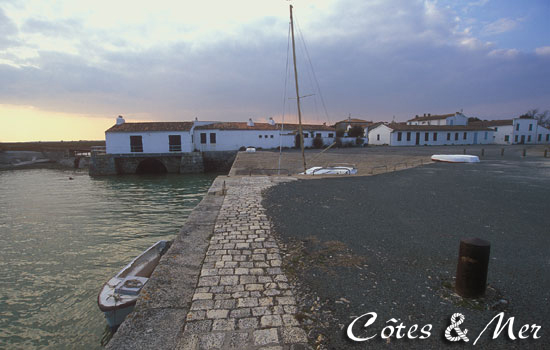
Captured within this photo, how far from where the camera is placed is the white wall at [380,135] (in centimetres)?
4831

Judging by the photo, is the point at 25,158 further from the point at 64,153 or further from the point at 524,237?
the point at 524,237

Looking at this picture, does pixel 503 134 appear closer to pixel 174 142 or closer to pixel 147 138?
pixel 174 142

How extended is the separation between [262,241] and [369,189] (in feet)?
20.9

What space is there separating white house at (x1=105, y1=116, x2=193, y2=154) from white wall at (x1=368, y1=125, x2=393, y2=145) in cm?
3309

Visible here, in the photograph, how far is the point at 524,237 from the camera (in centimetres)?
512

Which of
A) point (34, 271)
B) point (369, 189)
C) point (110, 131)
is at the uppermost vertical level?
point (110, 131)

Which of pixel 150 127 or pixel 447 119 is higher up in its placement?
pixel 447 119

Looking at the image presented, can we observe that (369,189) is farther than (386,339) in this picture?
Yes

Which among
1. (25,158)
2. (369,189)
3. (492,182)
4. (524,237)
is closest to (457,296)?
(524,237)

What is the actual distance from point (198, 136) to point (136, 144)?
7.85m

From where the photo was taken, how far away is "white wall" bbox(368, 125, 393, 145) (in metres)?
48.3

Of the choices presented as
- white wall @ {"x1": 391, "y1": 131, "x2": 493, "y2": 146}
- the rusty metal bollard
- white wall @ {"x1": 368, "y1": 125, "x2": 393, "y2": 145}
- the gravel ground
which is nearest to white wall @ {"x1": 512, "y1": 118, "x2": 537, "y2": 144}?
white wall @ {"x1": 391, "y1": 131, "x2": 493, "y2": 146}

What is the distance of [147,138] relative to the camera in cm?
3300

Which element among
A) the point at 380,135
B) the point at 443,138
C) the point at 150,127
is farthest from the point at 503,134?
the point at 150,127
